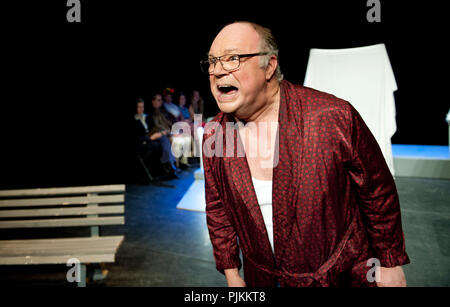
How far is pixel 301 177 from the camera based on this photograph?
977 mm

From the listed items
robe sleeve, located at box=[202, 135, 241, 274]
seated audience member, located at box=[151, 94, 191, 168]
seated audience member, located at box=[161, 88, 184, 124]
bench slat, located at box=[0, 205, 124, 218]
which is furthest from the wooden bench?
seated audience member, located at box=[161, 88, 184, 124]

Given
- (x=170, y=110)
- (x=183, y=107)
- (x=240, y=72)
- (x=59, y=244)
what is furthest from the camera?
(x=183, y=107)

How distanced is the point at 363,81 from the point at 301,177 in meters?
A: 2.21

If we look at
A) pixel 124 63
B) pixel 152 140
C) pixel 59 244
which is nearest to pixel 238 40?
pixel 59 244

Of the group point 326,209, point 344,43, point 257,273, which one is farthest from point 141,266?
point 344,43

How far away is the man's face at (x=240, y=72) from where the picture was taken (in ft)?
2.99

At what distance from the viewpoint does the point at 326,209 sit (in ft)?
3.26

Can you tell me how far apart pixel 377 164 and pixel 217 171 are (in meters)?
0.62

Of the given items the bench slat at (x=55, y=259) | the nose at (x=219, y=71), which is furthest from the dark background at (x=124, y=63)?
the nose at (x=219, y=71)

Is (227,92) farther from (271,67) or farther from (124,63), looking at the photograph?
(124,63)

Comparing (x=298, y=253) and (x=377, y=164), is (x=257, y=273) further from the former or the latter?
(x=377, y=164)

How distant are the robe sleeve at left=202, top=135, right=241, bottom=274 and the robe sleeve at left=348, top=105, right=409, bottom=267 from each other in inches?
22.6

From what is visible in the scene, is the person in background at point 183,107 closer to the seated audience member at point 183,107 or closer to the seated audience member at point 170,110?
the seated audience member at point 183,107

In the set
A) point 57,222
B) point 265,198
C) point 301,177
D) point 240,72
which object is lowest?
point 57,222
